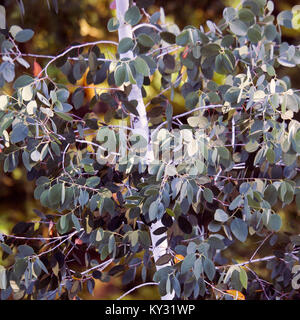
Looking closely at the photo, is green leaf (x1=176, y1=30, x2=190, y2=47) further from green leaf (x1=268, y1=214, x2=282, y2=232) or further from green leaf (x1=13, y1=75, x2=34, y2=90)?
green leaf (x1=268, y1=214, x2=282, y2=232)

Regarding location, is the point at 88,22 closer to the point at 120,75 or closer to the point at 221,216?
the point at 120,75

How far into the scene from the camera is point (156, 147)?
53.8 inches

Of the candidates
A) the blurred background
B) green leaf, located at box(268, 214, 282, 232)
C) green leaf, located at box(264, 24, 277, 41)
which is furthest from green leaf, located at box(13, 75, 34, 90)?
green leaf, located at box(268, 214, 282, 232)

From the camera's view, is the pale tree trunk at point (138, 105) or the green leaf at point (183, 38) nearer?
the green leaf at point (183, 38)

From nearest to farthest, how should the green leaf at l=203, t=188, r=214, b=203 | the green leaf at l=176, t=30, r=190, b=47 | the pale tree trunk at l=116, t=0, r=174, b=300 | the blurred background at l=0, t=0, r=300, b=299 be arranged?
the green leaf at l=176, t=30, r=190, b=47
the green leaf at l=203, t=188, r=214, b=203
the pale tree trunk at l=116, t=0, r=174, b=300
the blurred background at l=0, t=0, r=300, b=299

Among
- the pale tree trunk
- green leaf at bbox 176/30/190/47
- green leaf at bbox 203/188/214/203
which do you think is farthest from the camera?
the pale tree trunk

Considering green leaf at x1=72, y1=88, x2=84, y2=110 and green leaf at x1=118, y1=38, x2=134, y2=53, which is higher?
green leaf at x1=118, y1=38, x2=134, y2=53

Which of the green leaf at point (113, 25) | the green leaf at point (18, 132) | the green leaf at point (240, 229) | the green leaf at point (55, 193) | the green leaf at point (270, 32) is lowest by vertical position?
the green leaf at point (240, 229)

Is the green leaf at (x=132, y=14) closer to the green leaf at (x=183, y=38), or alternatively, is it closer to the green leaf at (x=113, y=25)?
the green leaf at (x=113, y=25)

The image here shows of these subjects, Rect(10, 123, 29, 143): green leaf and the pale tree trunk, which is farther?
the pale tree trunk

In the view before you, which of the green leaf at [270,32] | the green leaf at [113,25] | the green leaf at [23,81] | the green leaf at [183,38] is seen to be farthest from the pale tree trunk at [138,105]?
the green leaf at [270,32]

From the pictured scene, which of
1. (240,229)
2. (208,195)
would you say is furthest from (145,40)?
(240,229)
